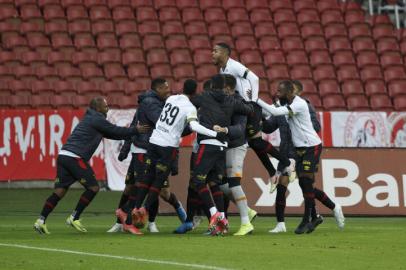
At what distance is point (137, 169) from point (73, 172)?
0.86m

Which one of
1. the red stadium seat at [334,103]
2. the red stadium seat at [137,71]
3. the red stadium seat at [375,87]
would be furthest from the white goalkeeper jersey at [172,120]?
the red stadium seat at [375,87]

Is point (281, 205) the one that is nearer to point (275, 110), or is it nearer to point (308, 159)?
point (308, 159)

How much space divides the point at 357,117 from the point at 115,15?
719 cm

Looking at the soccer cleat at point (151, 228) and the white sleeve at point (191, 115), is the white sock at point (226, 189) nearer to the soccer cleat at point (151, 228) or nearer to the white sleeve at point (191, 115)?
the soccer cleat at point (151, 228)

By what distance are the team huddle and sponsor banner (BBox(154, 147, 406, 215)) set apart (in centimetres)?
327

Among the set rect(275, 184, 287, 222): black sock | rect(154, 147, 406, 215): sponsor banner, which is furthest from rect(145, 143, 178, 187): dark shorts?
rect(154, 147, 406, 215): sponsor banner

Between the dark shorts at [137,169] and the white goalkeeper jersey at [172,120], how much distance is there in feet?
1.81

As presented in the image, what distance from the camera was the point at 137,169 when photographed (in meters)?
14.8

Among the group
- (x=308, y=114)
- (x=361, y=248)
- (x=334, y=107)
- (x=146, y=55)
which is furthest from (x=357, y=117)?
(x=361, y=248)

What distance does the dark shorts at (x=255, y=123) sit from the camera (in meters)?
14.7

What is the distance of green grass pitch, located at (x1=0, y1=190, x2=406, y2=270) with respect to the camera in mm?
Result: 10422

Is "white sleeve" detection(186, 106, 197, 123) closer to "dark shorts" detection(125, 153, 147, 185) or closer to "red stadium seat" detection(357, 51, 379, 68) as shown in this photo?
"dark shorts" detection(125, 153, 147, 185)

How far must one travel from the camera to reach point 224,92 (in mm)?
13898

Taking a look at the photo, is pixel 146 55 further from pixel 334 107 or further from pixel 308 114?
pixel 308 114
